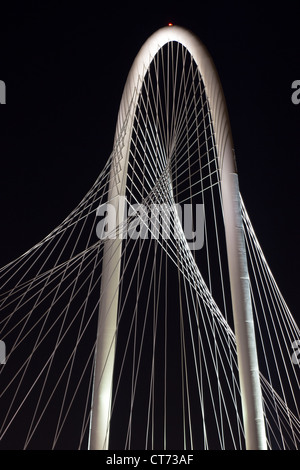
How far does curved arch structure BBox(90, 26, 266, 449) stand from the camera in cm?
636

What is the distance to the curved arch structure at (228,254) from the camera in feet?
20.9

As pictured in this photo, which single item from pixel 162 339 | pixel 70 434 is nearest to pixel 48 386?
pixel 70 434

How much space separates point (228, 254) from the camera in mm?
7211

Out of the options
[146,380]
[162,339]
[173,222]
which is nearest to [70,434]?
[146,380]

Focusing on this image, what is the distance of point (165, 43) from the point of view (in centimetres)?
980

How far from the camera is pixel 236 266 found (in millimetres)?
7082

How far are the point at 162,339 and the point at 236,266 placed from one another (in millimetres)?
14463

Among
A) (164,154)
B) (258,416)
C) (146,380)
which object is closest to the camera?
(258,416)

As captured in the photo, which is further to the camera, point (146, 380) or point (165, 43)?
point (146, 380)

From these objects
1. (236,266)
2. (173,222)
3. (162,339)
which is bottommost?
(236,266)
